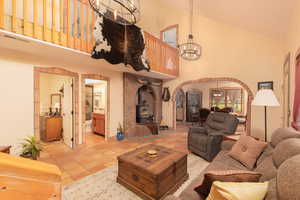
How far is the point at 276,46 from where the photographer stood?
13.4ft

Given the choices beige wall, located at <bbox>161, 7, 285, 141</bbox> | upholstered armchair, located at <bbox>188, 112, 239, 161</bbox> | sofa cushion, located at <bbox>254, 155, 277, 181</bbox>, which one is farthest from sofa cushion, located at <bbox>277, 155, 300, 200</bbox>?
beige wall, located at <bbox>161, 7, 285, 141</bbox>

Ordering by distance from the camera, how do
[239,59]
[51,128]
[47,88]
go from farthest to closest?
[47,88]
[239,59]
[51,128]

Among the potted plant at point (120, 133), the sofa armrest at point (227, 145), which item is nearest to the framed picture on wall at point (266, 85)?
the sofa armrest at point (227, 145)

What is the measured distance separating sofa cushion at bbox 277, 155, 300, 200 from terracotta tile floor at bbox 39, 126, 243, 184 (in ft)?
8.65

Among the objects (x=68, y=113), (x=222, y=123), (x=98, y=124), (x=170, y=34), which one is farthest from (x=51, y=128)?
(x=170, y=34)

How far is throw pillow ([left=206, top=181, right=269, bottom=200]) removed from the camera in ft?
2.76

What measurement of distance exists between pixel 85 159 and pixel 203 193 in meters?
2.78

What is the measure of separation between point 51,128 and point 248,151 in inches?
195

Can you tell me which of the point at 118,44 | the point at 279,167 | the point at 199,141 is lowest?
the point at 199,141

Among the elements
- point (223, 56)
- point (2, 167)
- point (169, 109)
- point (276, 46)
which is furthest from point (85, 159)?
point (276, 46)

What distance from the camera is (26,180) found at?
39 cm

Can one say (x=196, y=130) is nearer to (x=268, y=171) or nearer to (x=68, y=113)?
(x=268, y=171)

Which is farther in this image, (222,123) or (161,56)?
(161,56)

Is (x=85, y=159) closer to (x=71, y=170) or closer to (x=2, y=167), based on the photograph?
(x=71, y=170)
